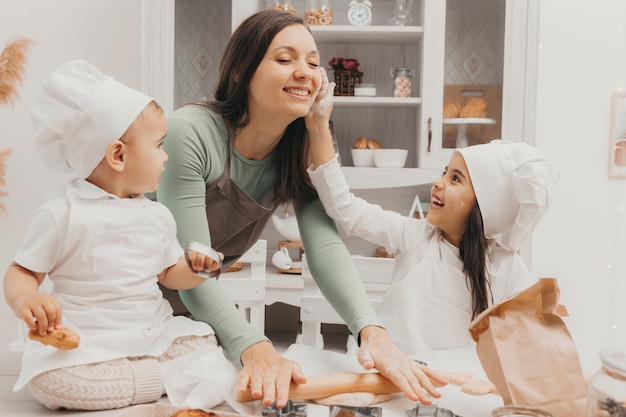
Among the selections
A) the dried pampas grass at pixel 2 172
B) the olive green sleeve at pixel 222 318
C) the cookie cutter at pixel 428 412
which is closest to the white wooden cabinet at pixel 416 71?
the dried pampas grass at pixel 2 172

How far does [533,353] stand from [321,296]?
1.47 metres

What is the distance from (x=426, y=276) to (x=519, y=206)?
0.26 meters

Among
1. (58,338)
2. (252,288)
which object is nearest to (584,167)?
(252,288)

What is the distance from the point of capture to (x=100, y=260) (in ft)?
2.78

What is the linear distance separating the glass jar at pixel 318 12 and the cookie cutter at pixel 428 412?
2.28 metres

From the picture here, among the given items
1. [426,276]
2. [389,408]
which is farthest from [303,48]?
[389,408]

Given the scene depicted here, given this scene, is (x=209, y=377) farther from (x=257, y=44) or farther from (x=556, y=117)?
(x=556, y=117)

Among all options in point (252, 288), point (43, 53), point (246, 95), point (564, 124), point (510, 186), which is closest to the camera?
point (246, 95)

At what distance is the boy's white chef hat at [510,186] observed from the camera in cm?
133

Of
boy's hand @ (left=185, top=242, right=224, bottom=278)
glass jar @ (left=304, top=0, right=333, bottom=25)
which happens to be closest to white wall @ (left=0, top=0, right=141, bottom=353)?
glass jar @ (left=304, top=0, right=333, bottom=25)

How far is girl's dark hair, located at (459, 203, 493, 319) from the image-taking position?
1372 mm

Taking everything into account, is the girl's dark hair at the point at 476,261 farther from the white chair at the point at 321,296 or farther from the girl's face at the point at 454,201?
the white chair at the point at 321,296

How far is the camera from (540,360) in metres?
0.77

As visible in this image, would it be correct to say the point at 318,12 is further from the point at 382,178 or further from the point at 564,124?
the point at 564,124
